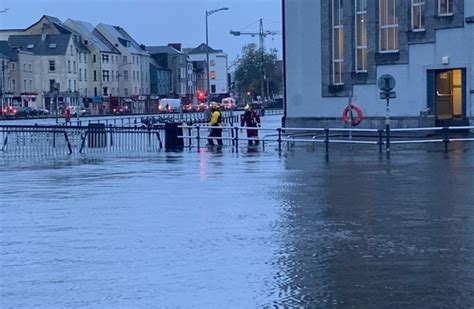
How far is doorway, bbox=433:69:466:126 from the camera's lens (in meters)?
39.3

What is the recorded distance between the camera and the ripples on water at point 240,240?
8.04 metres

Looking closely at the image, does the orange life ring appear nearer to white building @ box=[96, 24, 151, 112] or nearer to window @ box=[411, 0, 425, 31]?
window @ box=[411, 0, 425, 31]

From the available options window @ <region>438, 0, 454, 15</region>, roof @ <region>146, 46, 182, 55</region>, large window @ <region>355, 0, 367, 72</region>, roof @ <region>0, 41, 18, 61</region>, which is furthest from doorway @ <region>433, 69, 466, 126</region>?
roof @ <region>146, 46, 182, 55</region>

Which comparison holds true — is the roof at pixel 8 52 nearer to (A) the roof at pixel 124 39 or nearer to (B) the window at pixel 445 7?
(A) the roof at pixel 124 39

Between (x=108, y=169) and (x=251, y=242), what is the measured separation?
1333 centimetres

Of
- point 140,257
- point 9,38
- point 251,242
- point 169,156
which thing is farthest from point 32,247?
point 9,38

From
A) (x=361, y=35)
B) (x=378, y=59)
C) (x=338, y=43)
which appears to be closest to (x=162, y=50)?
(x=338, y=43)

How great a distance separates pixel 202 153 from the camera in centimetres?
3119

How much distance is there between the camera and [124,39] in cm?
13550

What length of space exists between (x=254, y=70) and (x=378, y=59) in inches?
3574

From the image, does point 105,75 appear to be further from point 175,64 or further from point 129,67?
point 175,64

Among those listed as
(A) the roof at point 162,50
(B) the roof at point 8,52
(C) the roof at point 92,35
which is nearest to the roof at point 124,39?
(C) the roof at point 92,35

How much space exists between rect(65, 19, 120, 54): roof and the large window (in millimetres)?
87428

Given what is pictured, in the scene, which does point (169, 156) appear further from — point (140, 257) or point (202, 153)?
point (140, 257)
